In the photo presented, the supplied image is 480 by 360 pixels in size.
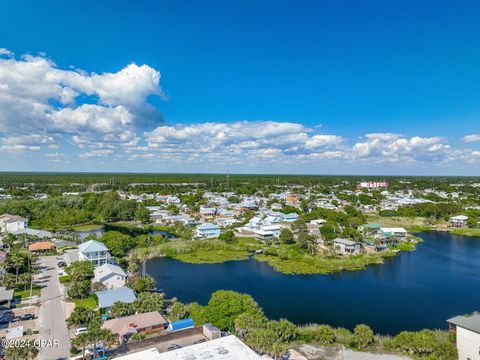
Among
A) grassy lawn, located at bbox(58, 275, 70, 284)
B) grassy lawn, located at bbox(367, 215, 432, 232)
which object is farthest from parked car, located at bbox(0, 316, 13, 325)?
grassy lawn, located at bbox(367, 215, 432, 232)

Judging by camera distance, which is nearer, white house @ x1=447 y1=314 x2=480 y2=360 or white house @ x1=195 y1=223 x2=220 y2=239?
white house @ x1=447 y1=314 x2=480 y2=360

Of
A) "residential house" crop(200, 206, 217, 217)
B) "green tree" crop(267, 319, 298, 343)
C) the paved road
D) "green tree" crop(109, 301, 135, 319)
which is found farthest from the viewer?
"residential house" crop(200, 206, 217, 217)

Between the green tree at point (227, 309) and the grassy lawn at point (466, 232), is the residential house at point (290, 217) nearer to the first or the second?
the grassy lawn at point (466, 232)

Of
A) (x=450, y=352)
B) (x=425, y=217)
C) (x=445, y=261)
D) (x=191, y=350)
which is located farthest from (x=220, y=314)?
(x=425, y=217)

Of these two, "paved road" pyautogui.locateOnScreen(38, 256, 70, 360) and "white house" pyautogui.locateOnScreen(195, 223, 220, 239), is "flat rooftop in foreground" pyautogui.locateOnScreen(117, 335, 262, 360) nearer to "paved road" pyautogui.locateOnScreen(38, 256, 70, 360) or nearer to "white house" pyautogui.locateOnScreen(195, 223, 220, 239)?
"paved road" pyautogui.locateOnScreen(38, 256, 70, 360)

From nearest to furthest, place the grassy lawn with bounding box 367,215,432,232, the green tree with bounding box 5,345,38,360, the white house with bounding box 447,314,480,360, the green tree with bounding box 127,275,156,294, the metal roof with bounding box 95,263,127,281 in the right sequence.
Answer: the green tree with bounding box 5,345,38,360
the white house with bounding box 447,314,480,360
the green tree with bounding box 127,275,156,294
the metal roof with bounding box 95,263,127,281
the grassy lawn with bounding box 367,215,432,232

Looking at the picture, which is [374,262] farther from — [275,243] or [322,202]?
[322,202]
